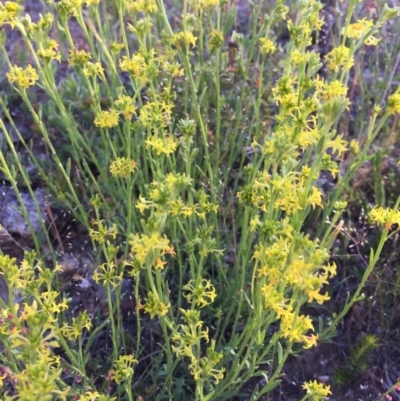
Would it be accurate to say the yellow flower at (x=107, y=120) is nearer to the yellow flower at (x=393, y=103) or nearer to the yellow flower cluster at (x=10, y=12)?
the yellow flower cluster at (x=10, y=12)

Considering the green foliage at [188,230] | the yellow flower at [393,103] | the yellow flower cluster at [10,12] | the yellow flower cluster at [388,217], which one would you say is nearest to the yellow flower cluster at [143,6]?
the green foliage at [188,230]

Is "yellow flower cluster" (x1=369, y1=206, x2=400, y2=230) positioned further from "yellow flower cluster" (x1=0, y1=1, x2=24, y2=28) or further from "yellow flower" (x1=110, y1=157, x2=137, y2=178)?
"yellow flower cluster" (x1=0, y1=1, x2=24, y2=28)

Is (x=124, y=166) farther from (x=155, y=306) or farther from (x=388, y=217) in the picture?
Answer: (x=388, y=217)

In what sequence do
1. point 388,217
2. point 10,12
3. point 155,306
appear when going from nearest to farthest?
point 155,306
point 388,217
point 10,12

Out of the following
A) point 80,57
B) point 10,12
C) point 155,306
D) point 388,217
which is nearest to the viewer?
point 155,306

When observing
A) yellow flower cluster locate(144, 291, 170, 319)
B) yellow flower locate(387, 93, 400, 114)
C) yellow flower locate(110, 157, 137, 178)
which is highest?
yellow flower locate(387, 93, 400, 114)

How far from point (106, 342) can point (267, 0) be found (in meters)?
2.87

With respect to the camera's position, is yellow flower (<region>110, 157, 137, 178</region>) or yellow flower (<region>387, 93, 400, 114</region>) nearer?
yellow flower (<region>387, 93, 400, 114</region>)

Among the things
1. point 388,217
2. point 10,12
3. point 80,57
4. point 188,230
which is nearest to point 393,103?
point 388,217

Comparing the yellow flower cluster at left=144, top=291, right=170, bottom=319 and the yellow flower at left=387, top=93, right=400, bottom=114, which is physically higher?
the yellow flower at left=387, top=93, right=400, bottom=114

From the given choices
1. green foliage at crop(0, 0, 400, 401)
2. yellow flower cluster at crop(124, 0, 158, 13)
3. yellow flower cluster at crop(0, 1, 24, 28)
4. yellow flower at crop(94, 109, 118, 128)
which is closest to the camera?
green foliage at crop(0, 0, 400, 401)

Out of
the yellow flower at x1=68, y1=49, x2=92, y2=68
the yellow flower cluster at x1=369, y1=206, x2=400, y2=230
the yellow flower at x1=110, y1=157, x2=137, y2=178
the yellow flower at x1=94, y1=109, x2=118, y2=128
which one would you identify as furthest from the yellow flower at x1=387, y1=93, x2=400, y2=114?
the yellow flower at x1=68, y1=49, x2=92, y2=68

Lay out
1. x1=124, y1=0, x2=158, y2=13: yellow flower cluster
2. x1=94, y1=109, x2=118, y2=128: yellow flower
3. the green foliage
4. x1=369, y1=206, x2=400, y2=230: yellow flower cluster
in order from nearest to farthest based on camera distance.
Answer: the green foliage → x1=369, y1=206, x2=400, y2=230: yellow flower cluster → x1=94, y1=109, x2=118, y2=128: yellow flower → x1=124, y1=0, x2=158, y2=13: yellow flower cluster

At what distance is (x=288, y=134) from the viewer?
166cm
